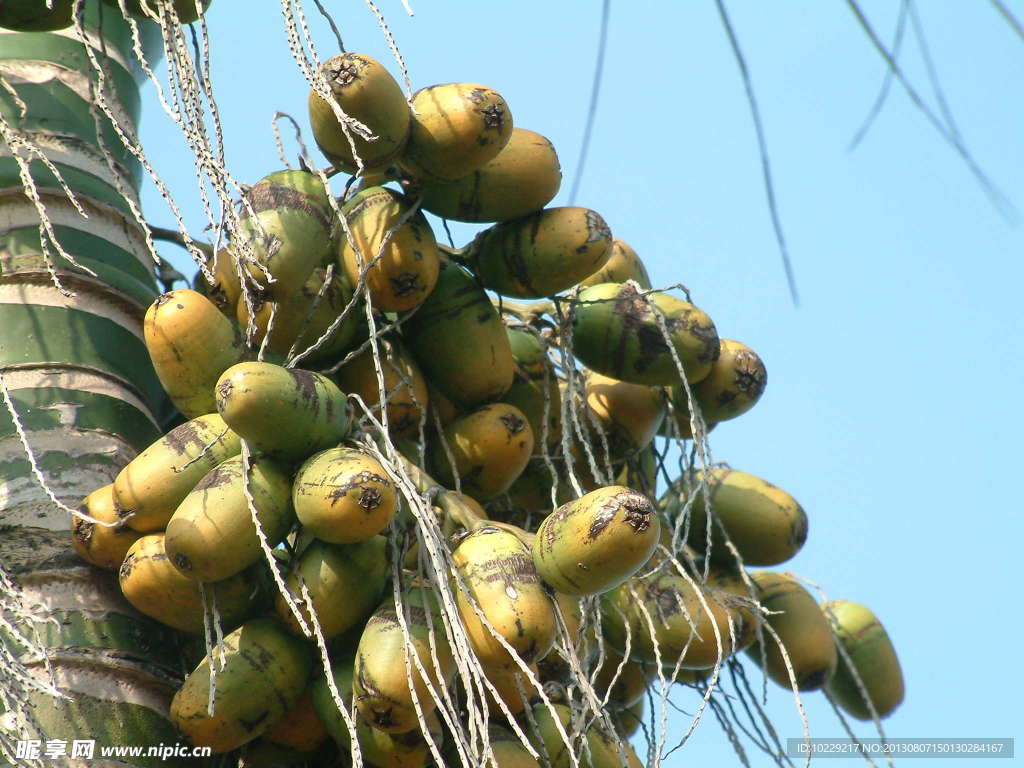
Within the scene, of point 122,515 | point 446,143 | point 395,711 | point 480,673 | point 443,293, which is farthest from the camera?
point 443,293

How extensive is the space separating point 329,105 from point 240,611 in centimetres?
73

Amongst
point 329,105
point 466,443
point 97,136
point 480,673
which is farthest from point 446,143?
point 480,673

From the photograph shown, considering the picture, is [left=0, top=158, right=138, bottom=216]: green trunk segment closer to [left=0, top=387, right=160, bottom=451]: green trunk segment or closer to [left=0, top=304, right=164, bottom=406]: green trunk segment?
[left=0, top=304, right=164, bottom=406]: green trunk segment

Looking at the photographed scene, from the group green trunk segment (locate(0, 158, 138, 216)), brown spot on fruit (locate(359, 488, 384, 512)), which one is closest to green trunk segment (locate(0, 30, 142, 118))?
green trunk segment (locate(0, 158, 138, 216))

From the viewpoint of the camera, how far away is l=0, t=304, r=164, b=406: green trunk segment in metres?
2.19

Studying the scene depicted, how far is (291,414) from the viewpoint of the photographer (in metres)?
1.86

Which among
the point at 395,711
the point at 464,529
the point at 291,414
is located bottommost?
the point at 395,711

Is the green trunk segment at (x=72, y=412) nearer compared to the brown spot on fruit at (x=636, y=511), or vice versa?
the brown spot on fruit at (x=636, y=511)

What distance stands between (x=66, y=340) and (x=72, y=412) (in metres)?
0.13

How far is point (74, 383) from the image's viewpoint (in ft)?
7.11

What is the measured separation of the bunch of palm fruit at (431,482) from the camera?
182cm

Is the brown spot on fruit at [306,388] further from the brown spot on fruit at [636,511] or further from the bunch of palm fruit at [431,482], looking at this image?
the brown spot on fruit at [636,511]

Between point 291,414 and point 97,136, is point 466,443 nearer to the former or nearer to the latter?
point 291,414

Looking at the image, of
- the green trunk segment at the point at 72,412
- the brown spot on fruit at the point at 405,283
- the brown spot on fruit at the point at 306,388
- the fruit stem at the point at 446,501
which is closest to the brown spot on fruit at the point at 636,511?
the fruit stem at the point at 446,501
